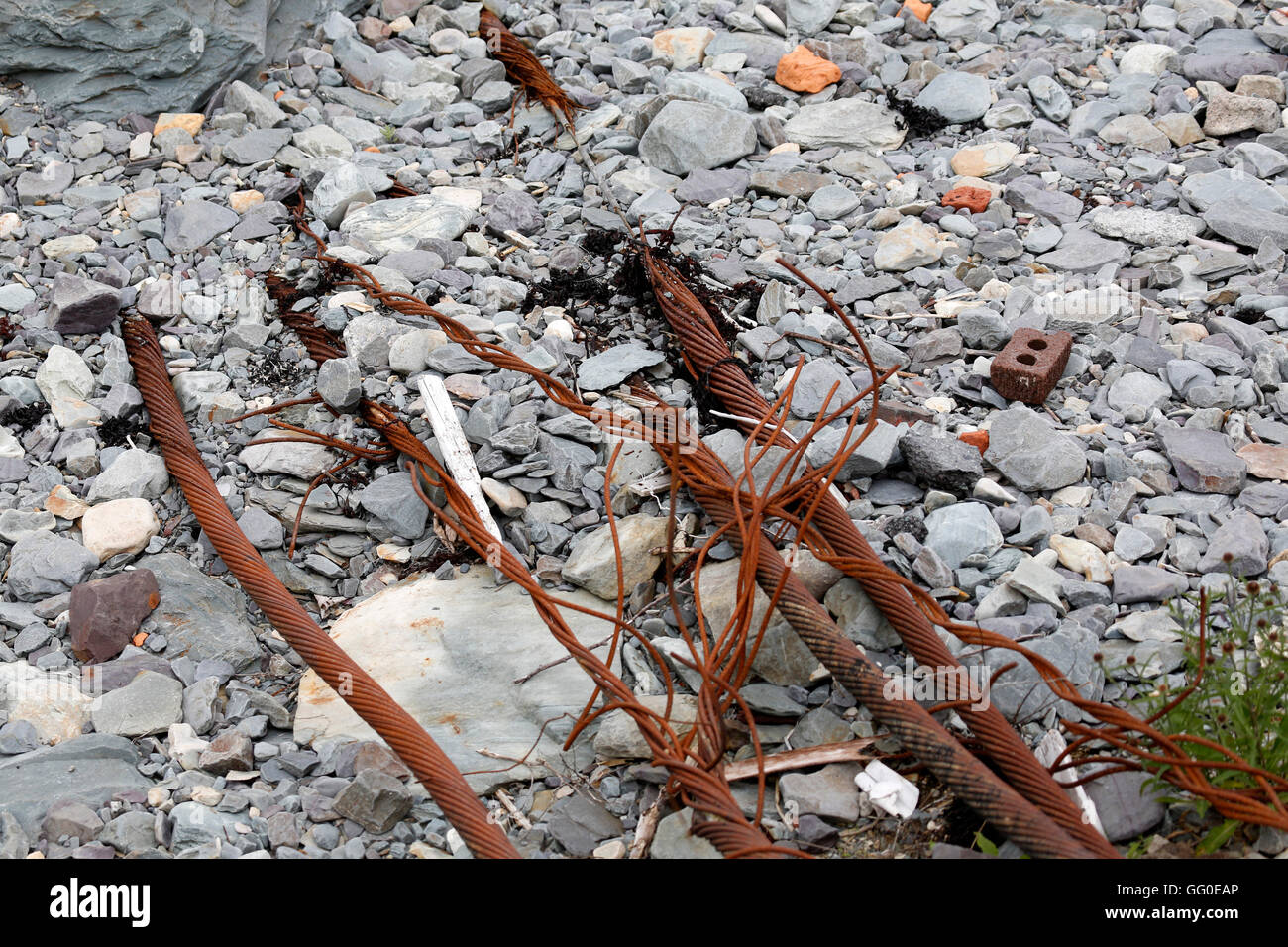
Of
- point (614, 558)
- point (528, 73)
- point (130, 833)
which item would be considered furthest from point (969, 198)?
point (130, 833)

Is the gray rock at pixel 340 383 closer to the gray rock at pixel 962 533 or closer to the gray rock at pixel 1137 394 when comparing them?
the gray rock at pixel 962 533

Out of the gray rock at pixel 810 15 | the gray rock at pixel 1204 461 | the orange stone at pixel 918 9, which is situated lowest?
the gray rock at pixel 1204 461

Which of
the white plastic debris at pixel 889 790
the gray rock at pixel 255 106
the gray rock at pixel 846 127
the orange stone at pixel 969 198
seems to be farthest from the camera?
the gray rock at pixel 255 106

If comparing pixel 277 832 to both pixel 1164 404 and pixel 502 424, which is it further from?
pixel 1164 404

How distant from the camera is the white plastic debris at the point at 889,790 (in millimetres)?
2447

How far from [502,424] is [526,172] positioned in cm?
177

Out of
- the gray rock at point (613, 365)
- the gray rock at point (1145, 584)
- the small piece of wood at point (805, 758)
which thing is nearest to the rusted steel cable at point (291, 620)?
the small piece of wood at point (805, 758)

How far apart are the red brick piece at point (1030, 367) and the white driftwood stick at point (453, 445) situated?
1.70 m

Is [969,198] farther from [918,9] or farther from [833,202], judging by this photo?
[918,9]

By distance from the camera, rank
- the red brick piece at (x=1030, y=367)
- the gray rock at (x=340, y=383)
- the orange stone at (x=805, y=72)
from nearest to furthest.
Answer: the red brick piece at (x=1030, y=367) → the gray rock at (x=340, y=383) → the orange stone at (x=805, y=72)

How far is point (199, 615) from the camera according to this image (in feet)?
10.2

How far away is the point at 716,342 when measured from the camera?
3623mm

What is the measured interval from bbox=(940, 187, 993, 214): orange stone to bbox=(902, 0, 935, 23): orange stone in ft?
5.41

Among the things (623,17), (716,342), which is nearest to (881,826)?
(716,342)
